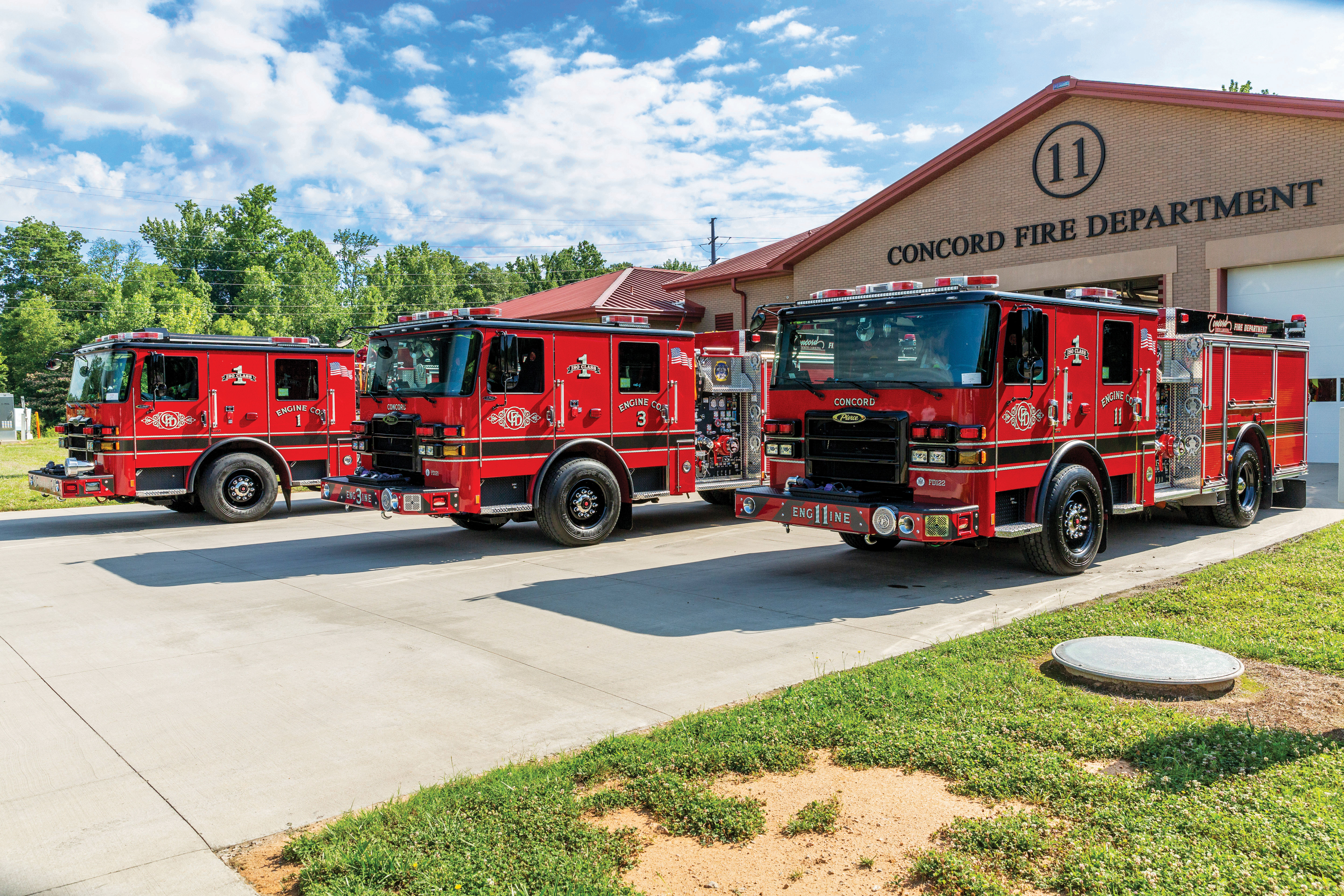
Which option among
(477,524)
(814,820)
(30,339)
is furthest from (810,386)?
(30,339)

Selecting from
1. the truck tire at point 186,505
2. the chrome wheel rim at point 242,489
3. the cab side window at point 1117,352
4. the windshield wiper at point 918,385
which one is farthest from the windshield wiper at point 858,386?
the truck tire at point 186,505

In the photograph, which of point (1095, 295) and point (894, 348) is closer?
point (894, 348)

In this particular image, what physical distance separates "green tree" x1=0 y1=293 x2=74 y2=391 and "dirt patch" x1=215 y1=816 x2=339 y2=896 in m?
64.3

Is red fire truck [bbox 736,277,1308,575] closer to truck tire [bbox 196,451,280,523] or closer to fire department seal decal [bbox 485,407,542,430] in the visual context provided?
fire department seal decal [bbox 485,407,542,430]

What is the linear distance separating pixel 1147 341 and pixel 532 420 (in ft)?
22.0

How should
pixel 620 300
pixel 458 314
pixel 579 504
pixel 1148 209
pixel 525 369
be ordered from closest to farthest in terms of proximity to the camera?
pixel 458 314 < pixel 525 369 < pixel 579 504 < pixel 1148 209 < pixel 620 300

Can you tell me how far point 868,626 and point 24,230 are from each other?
270 feet

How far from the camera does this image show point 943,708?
5.11 metres

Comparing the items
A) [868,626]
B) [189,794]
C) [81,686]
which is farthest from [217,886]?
[868,626]

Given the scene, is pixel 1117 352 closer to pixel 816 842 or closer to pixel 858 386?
pixel 858 386

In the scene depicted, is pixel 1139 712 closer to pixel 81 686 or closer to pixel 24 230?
pixel 81 686

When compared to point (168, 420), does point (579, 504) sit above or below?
below

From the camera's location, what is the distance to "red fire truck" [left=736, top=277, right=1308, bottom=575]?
8219 millimetres

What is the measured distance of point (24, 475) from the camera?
22594 millimetres
